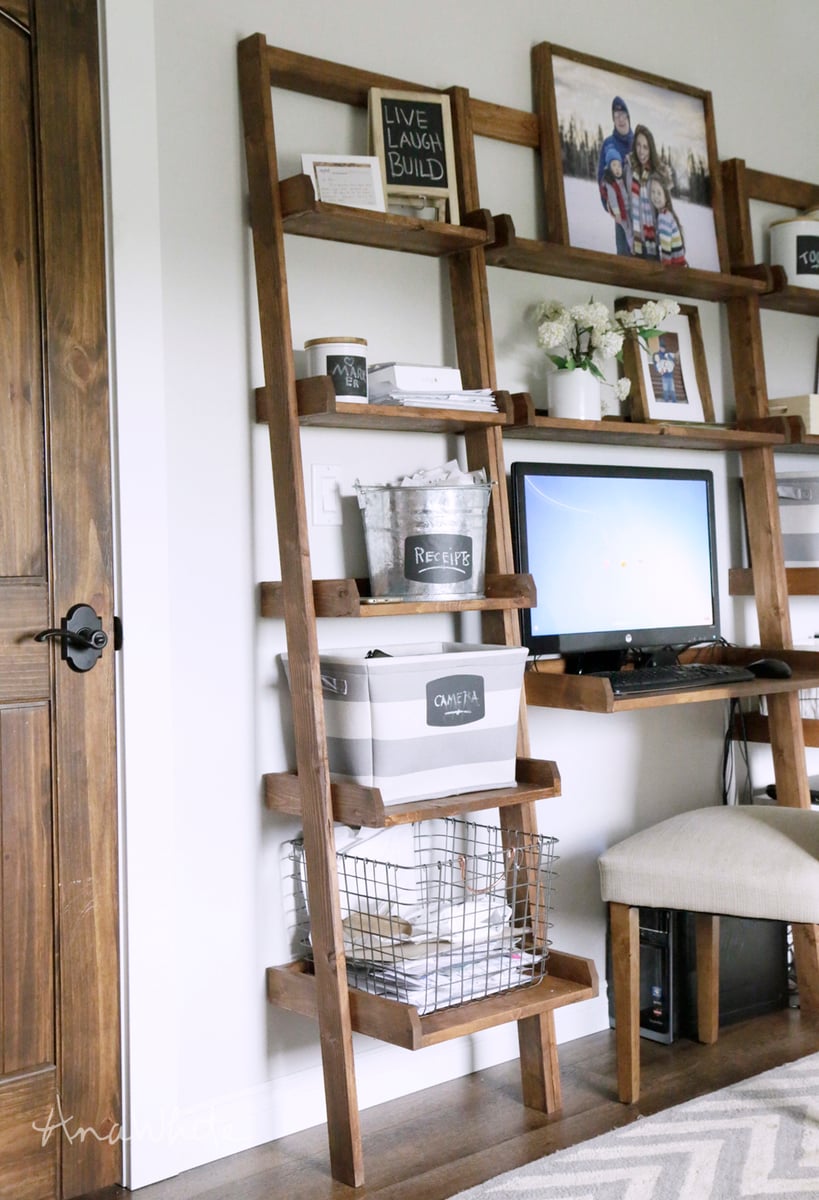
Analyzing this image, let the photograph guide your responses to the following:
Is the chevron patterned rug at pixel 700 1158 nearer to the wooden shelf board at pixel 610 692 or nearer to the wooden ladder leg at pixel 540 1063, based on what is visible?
the wooden ladder leg at pixel 540 1063

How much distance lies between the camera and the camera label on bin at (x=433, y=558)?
7.98 feet

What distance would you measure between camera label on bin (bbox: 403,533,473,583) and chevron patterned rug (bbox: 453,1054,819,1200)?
1065 mm

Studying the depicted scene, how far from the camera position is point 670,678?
8.98 feet

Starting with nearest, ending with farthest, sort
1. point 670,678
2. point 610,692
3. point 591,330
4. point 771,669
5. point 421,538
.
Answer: point 421,538
point 610,692
point 670,678
point 591,330
point 771,669

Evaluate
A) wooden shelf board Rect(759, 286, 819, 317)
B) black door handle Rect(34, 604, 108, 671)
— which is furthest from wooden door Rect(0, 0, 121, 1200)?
wooden shelf board Rect(759, 286, 819, 317)

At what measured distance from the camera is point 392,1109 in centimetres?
258

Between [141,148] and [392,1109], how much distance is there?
1.88 m

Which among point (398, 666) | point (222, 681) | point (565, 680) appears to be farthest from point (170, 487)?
point (565, 680)

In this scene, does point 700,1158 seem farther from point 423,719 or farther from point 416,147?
point 416,147

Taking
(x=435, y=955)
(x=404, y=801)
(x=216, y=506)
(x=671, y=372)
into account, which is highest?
(x=671, y=372)

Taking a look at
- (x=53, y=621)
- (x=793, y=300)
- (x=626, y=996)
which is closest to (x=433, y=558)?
(x=53, y=621)

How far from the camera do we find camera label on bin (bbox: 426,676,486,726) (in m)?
2.33

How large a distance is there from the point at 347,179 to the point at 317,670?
3.13 ft

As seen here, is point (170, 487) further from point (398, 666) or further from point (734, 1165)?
point (734, 1165)
